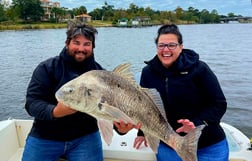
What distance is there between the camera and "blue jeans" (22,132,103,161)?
3.44 meters

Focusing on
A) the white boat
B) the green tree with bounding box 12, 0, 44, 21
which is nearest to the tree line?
the green tree with bounding box 12, 0, 44, 21

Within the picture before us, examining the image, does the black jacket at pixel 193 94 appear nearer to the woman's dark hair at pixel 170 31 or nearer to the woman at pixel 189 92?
the woman at pixel 189 92

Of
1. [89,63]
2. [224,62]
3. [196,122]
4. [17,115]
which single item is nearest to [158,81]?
[196,122]

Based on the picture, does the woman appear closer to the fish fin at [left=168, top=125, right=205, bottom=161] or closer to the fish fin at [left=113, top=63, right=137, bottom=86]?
the fish fin at [left=168, top=125, right=205, bottom=161]

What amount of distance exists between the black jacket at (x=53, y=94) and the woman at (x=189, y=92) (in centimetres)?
78

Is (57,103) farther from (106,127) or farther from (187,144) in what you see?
(187,144)

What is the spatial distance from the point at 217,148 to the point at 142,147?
0.94 m

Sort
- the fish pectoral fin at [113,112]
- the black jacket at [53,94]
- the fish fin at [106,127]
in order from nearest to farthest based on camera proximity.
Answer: the fish pectoral fin at [113,112] → the fish fin at [106,127] → the black jacket at [53,94]

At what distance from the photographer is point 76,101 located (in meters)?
2.36

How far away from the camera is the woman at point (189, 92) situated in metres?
3.14

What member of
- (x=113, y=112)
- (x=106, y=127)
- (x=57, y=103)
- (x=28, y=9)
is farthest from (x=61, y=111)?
(x=28, y=9)

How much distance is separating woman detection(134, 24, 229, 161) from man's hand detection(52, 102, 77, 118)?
2.78ft

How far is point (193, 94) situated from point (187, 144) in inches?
22.8

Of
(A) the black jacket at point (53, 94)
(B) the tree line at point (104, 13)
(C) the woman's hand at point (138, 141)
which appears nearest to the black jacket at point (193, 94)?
(C) the woman's hand at point (138, 141)
